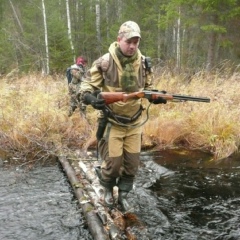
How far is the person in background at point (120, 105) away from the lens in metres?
3.54

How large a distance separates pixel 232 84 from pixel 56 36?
12305mm

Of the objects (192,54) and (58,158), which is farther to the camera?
(192,54)

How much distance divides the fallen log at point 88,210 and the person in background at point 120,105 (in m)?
0.26

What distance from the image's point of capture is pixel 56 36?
60.9ft

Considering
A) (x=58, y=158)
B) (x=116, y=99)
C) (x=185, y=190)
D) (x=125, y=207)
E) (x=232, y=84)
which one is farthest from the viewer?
(x=232, y=84)

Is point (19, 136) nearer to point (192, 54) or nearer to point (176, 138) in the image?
point (176, 138)

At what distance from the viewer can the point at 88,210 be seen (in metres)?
3.85

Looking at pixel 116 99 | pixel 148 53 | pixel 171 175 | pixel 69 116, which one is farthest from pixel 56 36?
pixel 116 99

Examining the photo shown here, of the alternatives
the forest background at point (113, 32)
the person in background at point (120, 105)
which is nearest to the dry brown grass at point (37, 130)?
the person in background at point (120, 105)

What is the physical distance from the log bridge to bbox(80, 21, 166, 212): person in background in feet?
0.53

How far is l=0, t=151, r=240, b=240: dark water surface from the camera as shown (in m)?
3.68

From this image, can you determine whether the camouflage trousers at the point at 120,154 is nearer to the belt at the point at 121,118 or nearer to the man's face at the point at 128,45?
the belt at the point at 121,118

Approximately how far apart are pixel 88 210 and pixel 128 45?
6.38ft

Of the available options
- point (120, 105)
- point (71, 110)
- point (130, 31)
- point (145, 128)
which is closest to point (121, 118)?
point (120, 105)
